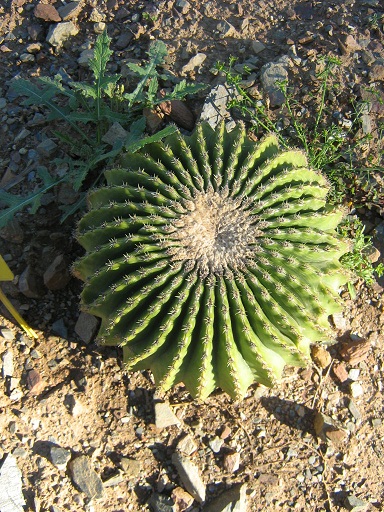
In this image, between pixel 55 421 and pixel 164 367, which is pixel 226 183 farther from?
pixel 55 421

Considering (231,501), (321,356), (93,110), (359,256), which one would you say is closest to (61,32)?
(93,110)

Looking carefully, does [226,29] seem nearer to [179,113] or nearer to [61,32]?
[179,113]

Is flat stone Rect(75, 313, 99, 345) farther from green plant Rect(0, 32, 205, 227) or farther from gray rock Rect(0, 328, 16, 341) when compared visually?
green plant Rect(0, 32, 205, 227)

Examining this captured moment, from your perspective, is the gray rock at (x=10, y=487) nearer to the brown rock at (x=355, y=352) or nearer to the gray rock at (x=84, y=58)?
the brown rock at (x=355, y=352)

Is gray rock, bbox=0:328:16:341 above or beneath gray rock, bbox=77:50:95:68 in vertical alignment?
beneath

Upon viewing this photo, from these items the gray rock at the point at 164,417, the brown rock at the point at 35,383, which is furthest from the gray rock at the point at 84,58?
the gray rock at the point at 164,417

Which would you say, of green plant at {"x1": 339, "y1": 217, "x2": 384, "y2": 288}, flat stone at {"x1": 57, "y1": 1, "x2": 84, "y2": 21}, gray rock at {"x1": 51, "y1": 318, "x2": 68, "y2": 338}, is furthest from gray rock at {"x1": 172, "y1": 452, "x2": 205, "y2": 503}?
flat stone at {"x1": 57, "y1": 1, "x2": 84, "y2": 21}
